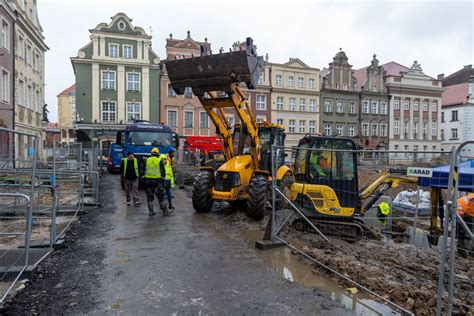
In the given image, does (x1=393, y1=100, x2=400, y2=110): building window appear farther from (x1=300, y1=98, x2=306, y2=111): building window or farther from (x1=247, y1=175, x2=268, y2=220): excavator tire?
(x1=247, y1=175, x2=268, y2=220): excavator tire

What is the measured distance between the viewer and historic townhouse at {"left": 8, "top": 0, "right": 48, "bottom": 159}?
2573 centimetres

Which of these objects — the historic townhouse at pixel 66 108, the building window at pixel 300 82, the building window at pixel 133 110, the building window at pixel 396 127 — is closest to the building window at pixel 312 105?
the building window at pixel 300 82

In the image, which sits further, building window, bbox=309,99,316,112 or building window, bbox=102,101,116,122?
building window, bbox=309,99,316,112

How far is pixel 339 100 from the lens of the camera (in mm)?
50406

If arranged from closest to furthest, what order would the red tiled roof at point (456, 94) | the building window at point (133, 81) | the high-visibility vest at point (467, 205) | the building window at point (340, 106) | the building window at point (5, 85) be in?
1. the high-visibility vest at point (467, 205)
2. the building window at point (5, 85)
3. the building window at point (133, 81)
4. the building window at point (340, 106)
5. the red tiled roof at point (456, 94)

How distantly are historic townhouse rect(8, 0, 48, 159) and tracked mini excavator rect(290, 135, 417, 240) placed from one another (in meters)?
19.4

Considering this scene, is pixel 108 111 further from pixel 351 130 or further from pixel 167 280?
pixel 167 280

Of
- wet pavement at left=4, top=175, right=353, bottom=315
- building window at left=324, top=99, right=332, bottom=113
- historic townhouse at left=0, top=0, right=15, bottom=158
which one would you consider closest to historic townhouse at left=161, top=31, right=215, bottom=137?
building window at left=324, top=99, right=332, bottom=113

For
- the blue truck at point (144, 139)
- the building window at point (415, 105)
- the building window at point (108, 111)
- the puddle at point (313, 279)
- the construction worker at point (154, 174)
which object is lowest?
the puddle at point (313, 279)

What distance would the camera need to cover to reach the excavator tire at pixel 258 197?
30.0 feet

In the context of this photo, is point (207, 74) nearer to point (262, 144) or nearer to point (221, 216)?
point (262, 144)

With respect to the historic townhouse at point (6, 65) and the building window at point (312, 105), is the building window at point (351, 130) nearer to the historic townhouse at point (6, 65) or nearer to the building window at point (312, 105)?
the building window at point (312, 105)

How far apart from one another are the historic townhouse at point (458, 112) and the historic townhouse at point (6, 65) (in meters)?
53.1

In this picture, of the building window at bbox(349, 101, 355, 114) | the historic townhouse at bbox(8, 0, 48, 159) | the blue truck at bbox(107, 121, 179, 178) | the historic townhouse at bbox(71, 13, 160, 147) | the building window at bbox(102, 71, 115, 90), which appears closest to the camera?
the blue truck at bbox(107, 121, 179, 178)
